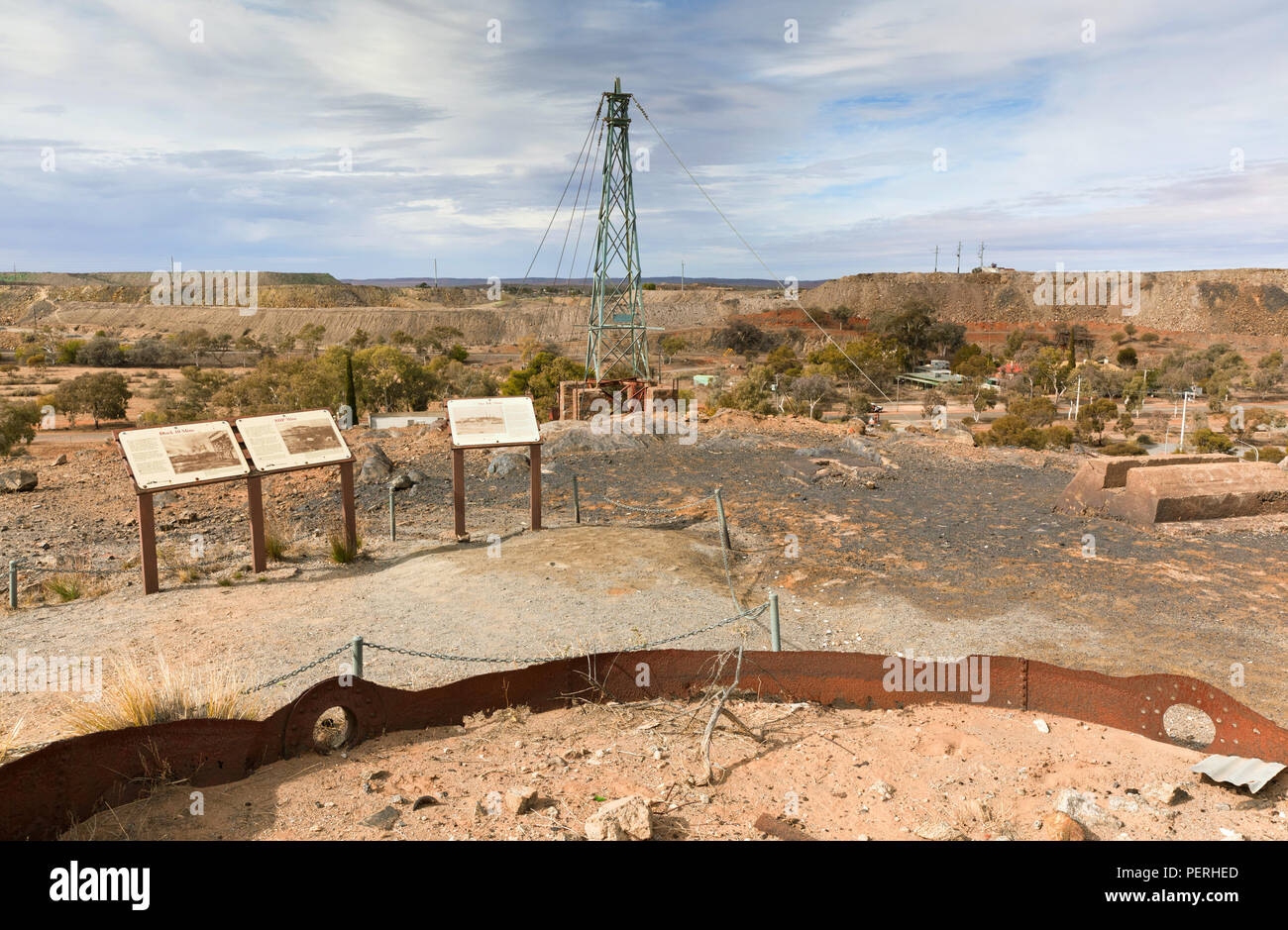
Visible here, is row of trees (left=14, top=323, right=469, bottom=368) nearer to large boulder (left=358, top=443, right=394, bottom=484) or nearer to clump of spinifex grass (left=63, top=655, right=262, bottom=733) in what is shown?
large boulder (left=358, top=443, right=394, bottom=484)

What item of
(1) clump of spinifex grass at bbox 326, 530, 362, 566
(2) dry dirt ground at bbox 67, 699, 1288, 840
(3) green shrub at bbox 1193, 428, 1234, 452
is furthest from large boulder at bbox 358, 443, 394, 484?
(3) green shrub at bbox 1193, 428, 1234, 452

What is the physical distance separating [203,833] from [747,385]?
28.1m

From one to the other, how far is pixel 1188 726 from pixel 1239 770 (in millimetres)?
1628

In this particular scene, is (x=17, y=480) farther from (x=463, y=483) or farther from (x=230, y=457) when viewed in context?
(x=463, y=483)

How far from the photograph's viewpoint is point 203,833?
13.2 feet

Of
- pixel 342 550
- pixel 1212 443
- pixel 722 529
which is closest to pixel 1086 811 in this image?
pixel 722 529

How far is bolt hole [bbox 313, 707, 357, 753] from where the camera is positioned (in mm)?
5098

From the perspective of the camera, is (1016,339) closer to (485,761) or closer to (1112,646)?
(1112,646)

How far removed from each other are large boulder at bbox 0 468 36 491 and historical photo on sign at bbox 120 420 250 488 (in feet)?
22.2

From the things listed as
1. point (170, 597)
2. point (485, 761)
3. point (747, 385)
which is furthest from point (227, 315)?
point (485, 761)

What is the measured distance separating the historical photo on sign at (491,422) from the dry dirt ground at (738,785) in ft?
20.1

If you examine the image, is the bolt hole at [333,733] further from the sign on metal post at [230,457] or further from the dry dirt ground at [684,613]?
the sign on metal post at [230,457]

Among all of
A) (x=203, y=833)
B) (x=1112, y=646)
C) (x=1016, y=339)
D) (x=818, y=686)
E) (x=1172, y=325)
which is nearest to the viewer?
(x=203, y=833)

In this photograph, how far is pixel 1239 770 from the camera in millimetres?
4547
